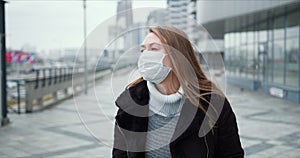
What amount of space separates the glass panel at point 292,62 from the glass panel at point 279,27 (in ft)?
3.24

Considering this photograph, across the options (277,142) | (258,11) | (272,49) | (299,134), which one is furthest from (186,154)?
(272,49)

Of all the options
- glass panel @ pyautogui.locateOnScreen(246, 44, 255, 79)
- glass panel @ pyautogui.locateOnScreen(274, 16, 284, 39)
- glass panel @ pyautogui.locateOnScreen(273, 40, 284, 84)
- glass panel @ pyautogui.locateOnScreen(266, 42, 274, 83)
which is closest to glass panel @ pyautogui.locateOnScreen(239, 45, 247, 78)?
glass panel @ pyautogui.locateOnScreen(246, 44, 255, 79)

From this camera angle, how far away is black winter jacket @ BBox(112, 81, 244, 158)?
1.76 metres

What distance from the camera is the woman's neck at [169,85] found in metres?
1.84

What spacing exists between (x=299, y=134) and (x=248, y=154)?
2458 mm

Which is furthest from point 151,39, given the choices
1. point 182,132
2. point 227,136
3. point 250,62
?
point 250,62

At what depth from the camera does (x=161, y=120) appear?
6.01 ft

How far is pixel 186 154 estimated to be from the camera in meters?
1.76

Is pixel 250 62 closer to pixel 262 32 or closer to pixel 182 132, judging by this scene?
pixel 262 32

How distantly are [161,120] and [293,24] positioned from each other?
15.2 meters

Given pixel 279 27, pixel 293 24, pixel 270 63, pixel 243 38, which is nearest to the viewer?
pixel 293 24

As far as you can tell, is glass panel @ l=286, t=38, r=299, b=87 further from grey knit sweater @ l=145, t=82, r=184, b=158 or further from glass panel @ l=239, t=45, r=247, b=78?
grey knit sweater @ l=145, t=82, r=184, b=158

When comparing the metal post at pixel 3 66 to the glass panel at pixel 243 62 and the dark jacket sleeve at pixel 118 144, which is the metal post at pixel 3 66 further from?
the glass panel at pixel 243 62

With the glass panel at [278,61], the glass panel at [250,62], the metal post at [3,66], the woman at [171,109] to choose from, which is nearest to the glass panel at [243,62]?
the glass panel at [250,62]
